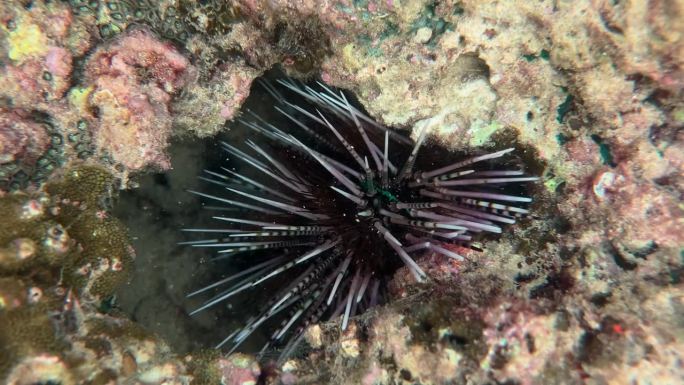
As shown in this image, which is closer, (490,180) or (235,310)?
(490,180)

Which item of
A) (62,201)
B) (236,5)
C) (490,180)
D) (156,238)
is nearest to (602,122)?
(490,180)

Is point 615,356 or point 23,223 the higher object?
point 615,356

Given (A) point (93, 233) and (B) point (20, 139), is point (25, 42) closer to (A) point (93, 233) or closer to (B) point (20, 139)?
(B) point (20, 139)

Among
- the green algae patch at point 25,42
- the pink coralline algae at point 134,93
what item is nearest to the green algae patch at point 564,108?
the pink coralline algae at point 134,93

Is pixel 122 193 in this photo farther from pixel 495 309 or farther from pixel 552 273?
pixel 552 273

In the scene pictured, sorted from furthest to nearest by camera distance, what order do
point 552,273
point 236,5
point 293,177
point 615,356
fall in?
point 293,177 < point 236,5 < point 552,273 < point 615,356

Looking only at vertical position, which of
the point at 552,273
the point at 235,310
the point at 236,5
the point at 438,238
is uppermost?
the point at 236,5

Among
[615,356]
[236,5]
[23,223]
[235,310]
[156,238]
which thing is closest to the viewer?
[615,356]

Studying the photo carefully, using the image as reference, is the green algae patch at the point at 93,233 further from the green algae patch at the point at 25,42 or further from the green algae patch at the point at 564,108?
→ the green algae patch at the point at 564,108
